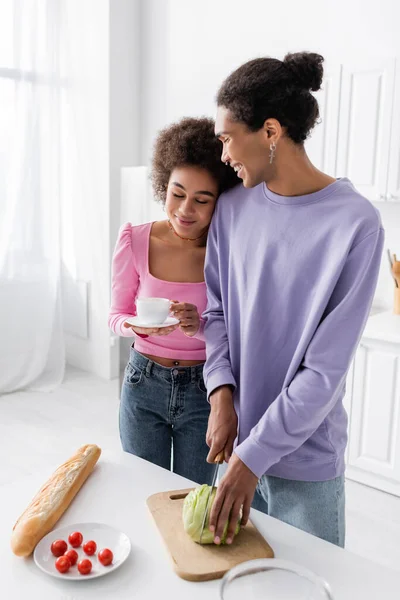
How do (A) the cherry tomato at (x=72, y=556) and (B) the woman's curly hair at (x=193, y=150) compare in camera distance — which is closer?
(A) the cherry tomato at (x=72, y=556)

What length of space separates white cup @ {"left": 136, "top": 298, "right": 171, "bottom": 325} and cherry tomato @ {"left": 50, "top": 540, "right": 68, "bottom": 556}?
52 centimetres

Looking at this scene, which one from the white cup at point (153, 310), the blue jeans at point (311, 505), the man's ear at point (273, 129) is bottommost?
the blue jeans at point (311, 505)

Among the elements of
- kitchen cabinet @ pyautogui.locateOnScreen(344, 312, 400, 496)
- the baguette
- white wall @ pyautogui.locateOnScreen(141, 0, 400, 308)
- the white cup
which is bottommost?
kitchen cabinet @ pyautogui.locateOnScreen(344, 312, 400, 496)

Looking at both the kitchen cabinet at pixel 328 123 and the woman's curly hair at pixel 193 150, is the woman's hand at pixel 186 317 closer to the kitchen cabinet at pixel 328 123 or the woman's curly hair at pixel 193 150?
the woman's curly hair at pixel 193 150

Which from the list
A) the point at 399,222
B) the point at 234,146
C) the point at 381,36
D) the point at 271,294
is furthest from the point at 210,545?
the point at 381,36

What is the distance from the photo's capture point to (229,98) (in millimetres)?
1163

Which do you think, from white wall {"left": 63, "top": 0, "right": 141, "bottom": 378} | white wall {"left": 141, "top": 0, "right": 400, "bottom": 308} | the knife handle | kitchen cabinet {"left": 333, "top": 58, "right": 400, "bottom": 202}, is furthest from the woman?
white wall {"left": 63, "top": 0, "right": 141, "bottom": 378}

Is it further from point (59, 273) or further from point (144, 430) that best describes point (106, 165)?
point (144, 430)

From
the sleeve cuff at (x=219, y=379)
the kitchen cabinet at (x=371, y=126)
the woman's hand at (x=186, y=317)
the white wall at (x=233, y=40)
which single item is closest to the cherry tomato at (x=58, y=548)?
the sleeve cuff at (x=219, y=379)

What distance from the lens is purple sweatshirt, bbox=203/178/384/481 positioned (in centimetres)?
110

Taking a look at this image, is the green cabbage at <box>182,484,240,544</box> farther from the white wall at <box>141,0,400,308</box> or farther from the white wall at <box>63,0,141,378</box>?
the white wall at <box>63,0,141,378</box>

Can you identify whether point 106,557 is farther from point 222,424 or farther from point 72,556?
point 222,424

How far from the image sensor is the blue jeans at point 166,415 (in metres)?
1.48

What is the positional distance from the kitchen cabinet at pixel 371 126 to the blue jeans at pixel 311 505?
1803 millimetres
